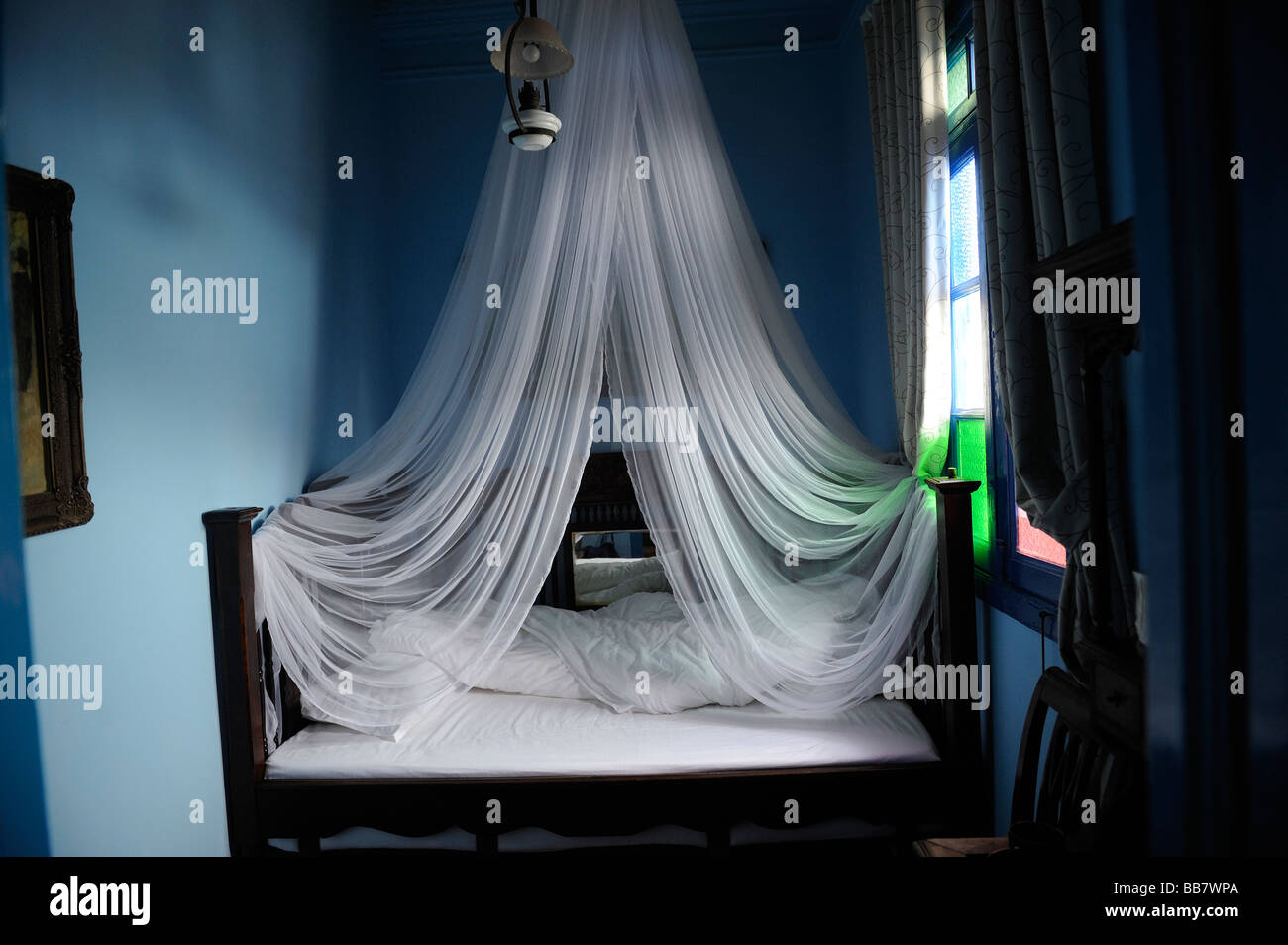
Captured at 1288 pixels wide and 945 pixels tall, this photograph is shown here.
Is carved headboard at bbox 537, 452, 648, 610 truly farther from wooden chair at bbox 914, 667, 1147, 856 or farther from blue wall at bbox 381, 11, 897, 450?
wooden chair at bbox 914, 667, 1147, 856

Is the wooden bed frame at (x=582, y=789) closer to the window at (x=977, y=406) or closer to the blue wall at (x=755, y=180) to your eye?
the window at (x=977, y=406)

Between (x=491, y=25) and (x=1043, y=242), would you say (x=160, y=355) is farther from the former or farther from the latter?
(x=491, y=25)

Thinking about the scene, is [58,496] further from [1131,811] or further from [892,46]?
[892,46]

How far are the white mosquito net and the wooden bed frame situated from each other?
13 cm

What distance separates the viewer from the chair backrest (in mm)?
1385

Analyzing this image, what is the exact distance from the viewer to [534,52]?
2.10 m

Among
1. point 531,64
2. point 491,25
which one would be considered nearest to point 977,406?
point 531,64

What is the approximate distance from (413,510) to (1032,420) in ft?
5.65

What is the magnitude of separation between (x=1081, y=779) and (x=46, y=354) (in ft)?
7.54

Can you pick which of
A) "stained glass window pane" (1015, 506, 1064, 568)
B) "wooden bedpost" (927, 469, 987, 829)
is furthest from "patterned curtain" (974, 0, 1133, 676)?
"wooden bedpost" (927, 469, 987, 829)

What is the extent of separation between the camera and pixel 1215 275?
0.87 meters

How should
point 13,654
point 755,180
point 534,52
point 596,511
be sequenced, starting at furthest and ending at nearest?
point 755,180, point 596,511, point 534,52, point 13,654

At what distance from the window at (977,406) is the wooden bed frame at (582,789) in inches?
4.4
